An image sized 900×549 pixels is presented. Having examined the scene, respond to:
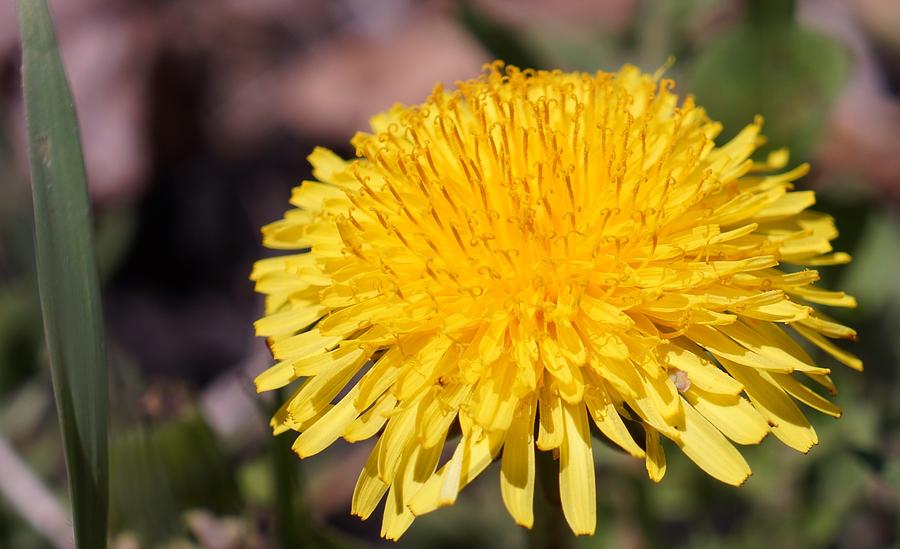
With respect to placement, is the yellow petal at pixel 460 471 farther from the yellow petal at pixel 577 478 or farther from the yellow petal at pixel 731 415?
the yellow petal at pixel 731 415

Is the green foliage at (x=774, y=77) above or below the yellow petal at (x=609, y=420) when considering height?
above

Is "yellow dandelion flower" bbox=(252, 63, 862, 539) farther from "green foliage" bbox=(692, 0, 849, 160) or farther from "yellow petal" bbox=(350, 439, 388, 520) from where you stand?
"green foliage" bbox=(692, 0, 849, 160)

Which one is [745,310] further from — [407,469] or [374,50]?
[374,50]

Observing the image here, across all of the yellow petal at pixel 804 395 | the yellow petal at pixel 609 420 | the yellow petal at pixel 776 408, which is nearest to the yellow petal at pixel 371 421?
the yellow petal at pixel 609 420

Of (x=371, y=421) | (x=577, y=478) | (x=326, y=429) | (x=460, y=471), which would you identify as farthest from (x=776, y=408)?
(x=326, y=429)

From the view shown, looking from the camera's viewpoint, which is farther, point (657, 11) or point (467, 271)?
point (657, 11)

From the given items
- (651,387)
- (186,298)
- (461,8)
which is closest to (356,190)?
(651,387)
